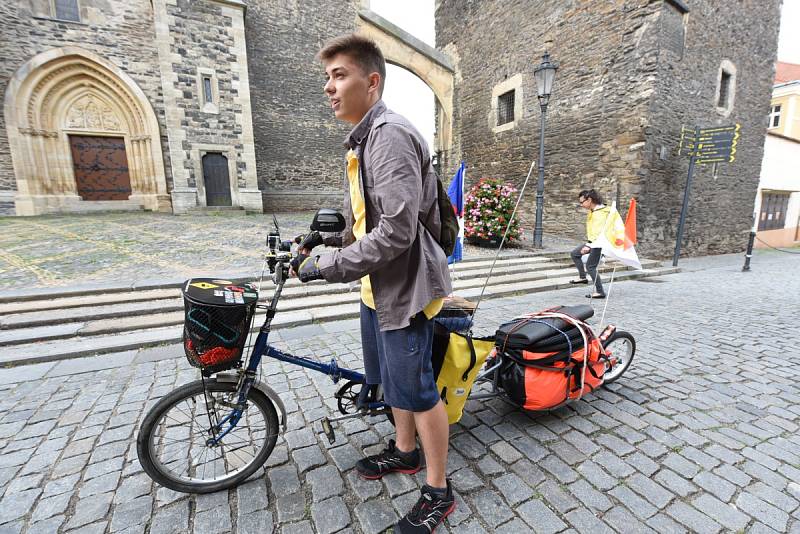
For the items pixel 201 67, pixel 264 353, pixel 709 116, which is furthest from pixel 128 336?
pixel 709 116

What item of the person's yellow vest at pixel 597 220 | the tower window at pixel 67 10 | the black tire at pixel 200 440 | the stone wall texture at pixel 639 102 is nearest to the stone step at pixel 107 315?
the black tire at pixel 200 440

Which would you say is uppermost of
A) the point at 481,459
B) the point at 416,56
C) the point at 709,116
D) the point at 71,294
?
the point at 416,56

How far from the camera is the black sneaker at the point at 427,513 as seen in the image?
1.63 m

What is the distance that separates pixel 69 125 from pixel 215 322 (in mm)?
18701

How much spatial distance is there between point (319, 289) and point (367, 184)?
439 cm

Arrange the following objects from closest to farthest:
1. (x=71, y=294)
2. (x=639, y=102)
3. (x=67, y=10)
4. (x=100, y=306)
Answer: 1. (x=100, y=306)
2. (x=71, y=294)
3. (x=639, y=102)
4. (x=67, y=10)

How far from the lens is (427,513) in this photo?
5.48 feet

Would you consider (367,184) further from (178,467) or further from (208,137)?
(208,137)

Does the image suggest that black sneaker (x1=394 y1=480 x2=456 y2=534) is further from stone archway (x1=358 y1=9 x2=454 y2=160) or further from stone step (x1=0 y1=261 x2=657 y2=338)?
stone archway (x1=358 y1=9 x2=454 y2=160)

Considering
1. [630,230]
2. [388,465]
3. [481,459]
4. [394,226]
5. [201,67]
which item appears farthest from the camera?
[201,67]

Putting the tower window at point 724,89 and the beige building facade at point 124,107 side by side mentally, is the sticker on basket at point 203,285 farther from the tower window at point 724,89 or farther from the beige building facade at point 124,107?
the tower window at point 724,89

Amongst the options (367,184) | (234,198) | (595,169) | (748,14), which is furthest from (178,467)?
(748,14)

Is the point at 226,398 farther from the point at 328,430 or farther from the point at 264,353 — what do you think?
the point at 328,430

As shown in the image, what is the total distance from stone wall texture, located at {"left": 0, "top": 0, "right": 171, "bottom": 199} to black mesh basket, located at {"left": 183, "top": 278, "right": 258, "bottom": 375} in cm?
1709
